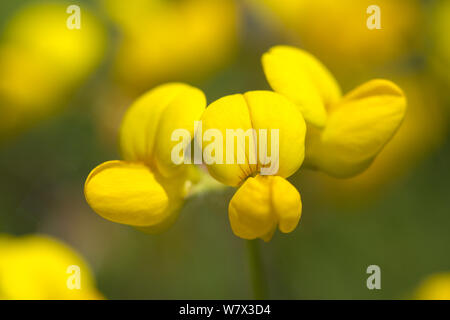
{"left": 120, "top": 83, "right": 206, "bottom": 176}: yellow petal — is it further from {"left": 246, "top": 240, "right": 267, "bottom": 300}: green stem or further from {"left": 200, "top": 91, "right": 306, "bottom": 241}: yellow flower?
{"left": 246, "top": 240, "right": 267, "bottom": 300}: green stem

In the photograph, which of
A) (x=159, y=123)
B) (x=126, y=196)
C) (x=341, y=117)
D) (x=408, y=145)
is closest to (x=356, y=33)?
(x=408, y=145)

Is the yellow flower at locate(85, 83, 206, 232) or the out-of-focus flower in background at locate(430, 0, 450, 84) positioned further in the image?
the out-of-focus flower in background at locate(430, 0, 450, 84)

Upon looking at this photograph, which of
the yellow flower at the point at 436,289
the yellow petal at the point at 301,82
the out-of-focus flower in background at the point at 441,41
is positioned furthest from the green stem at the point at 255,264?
the out-of-focus flower in background at the point at 441,41

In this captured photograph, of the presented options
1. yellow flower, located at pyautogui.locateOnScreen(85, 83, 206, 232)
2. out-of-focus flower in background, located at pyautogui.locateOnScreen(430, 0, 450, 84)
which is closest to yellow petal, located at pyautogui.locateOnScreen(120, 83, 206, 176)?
yellow flower, located at pyautogui.locateOnScreen(85, 83, 206, 232)

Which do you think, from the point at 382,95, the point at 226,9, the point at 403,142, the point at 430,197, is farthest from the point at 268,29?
the point at 382,95

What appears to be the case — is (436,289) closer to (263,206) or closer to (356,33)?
(263,206)
